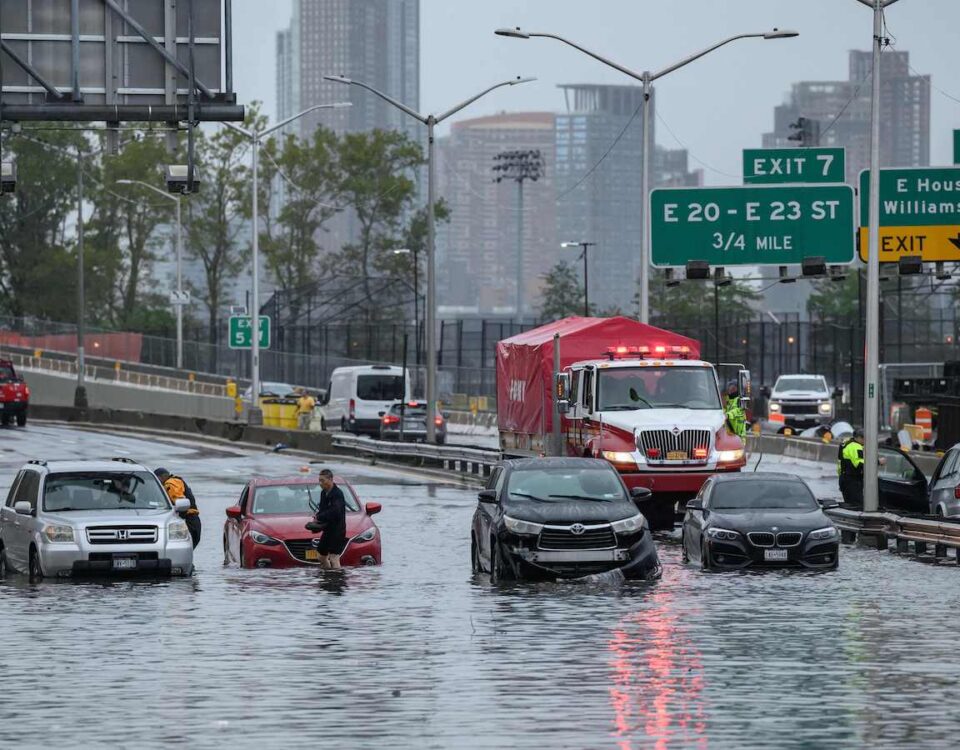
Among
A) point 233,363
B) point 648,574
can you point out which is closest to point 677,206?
point 648,574

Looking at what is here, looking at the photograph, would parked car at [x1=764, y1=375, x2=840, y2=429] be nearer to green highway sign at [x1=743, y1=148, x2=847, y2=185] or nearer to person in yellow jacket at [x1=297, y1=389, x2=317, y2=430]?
person in yellow jacket at [x1=297, y1=389, x2=317, y2=430]

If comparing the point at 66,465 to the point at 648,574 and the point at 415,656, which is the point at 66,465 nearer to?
the point at 648,574

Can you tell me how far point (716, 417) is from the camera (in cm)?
3331

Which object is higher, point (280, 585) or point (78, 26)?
point (78, 26)

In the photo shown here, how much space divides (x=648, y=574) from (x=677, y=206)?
23806 millimetres

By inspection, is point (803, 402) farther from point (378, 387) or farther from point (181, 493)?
point (181, 493)

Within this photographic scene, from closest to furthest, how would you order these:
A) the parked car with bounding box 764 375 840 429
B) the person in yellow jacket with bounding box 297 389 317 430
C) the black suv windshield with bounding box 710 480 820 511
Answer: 1. the black suv windshield with bounding box 710 480 820 511
2. the person in yellow jacket with bounding box 297 389 317 430
3. the parked car with bounding box 764 375 840 429

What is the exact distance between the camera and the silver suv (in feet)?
80.3

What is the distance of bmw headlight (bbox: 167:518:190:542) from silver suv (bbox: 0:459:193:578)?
0.01 metres

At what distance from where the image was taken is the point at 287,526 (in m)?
26.9

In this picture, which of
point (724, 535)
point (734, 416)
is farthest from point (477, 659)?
point (734, 416)

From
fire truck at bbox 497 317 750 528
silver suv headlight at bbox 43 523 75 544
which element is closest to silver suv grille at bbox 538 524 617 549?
silver suv headlight at bbox 43 523 75 544

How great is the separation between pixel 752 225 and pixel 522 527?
24.0 metres

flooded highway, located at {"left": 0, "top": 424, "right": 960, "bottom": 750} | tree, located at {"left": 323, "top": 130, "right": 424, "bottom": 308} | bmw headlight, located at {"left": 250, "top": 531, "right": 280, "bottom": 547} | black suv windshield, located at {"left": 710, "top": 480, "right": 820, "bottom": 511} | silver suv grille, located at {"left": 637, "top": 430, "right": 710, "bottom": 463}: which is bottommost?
flooded highway, located at {"left": 0, "top": 424, "right": 960, "bottom": 750}
